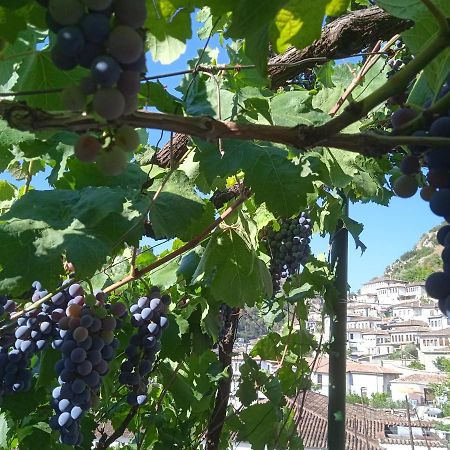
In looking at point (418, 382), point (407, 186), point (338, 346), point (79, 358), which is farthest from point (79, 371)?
point (418, 382)

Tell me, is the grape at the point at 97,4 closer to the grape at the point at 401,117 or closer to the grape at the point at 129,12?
the grape at the point at 129,12

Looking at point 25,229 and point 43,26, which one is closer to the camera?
point 43,26

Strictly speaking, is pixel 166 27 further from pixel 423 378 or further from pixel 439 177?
pixel 423 378

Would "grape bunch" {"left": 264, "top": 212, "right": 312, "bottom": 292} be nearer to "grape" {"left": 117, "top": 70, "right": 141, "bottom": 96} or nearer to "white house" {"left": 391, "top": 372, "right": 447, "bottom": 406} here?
"grape" {"left": 117, "top": 70, "right": 141, "bottom": 96}

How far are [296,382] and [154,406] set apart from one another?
86cm

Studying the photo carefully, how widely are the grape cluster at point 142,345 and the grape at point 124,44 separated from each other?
4.49 ft

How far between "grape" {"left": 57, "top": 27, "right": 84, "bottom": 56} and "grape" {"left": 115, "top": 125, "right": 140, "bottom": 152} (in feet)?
0.26

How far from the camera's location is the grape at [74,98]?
47 centimetres

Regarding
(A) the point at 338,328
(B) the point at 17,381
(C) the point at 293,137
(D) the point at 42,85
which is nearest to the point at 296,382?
(A) the point at 338,328

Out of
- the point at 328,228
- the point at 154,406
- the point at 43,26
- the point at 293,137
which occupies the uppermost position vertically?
the point at 328,228

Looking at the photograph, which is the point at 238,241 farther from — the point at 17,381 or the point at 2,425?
the point at 2,425

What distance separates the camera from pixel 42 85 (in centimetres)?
96

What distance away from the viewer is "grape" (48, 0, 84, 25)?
46 cm

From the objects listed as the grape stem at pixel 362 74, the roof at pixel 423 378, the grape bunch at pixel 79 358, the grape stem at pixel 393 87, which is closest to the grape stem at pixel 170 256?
the grape bunch at pixel 79 358
